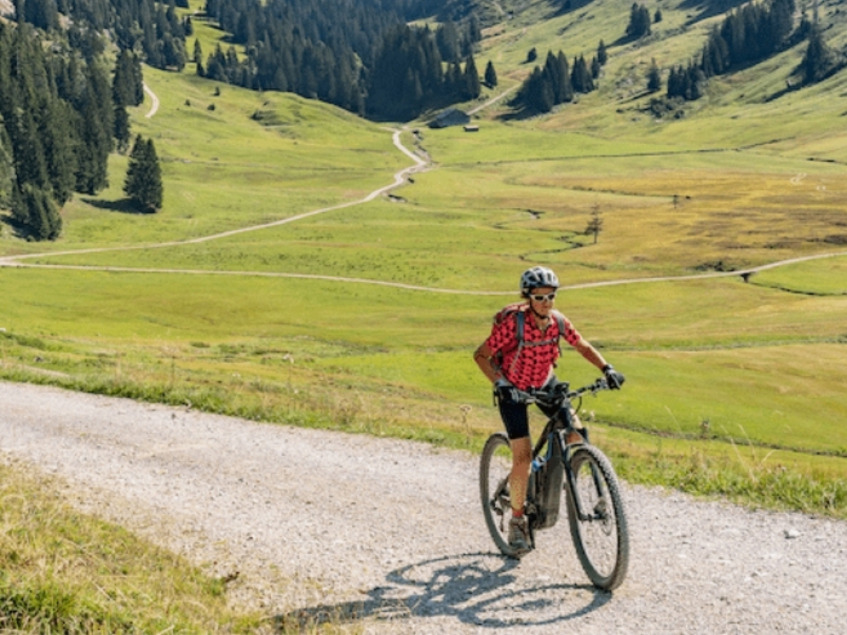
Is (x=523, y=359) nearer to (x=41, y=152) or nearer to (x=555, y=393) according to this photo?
(x=555, y=393)

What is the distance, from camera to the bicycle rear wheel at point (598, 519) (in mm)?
9898

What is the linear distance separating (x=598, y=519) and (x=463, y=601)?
199cm

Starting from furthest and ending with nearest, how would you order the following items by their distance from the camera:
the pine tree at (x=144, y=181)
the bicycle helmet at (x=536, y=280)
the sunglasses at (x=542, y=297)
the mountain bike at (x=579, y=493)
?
the pine tree at (x=144, y=181) → the sunglasses at (x=542, y=297) → the bicycle helmet at (x=536, y=280) → the mountain bike at (x=579, y=493)

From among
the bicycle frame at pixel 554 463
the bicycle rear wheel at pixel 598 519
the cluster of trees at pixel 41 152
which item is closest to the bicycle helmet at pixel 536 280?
the bicycle frame at pixel 554 463

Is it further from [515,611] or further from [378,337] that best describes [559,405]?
[378,337]

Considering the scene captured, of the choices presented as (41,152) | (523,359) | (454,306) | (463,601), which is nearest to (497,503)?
(463,601)

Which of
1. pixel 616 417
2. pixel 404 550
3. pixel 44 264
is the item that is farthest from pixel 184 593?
pixel 44 264

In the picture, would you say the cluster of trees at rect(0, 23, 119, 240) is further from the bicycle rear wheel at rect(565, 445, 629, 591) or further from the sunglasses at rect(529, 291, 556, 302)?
the bicycle rear wheel at rect(565, 445, 629, 591)

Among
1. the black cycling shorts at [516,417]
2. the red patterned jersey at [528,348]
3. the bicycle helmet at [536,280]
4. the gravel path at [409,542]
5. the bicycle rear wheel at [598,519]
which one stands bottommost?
the gravel path at [409,542]

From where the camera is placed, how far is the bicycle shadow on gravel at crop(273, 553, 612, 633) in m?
9.77

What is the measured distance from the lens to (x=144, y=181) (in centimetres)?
15312

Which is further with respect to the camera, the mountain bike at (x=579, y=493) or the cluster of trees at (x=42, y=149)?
the cluster of trees at (x=42, y=149)

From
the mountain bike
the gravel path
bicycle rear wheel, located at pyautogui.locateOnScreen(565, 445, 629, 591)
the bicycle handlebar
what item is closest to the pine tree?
the gravel path

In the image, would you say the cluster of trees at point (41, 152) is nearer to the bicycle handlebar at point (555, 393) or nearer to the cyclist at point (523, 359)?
the cyclist at point (523, 359)
